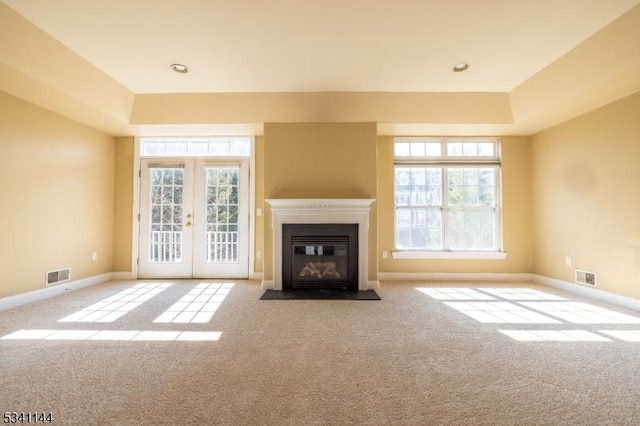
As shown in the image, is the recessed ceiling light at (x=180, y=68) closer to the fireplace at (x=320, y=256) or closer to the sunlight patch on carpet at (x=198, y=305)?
the fireplace at (x=320, y=256)

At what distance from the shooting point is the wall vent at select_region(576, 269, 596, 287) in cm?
381

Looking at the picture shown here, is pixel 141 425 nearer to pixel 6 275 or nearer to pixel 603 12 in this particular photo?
pixel 6 275

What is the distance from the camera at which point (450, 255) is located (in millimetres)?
4848

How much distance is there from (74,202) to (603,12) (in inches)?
255

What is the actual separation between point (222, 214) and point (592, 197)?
5.42 meters

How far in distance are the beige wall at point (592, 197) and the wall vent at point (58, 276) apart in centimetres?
716

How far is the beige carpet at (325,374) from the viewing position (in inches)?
59.3

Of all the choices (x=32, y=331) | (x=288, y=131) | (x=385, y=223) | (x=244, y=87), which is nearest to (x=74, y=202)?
(x=32, y=331)

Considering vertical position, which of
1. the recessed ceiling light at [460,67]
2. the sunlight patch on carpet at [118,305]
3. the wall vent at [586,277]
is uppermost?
the recessed ceiling light at [460,67]

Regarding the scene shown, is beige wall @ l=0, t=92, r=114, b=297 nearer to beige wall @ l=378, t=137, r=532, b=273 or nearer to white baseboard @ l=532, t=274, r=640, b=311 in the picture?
beige wall @ l=378, t=137, r=532, b=273

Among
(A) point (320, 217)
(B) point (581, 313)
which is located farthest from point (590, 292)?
(A) point (320, 217)

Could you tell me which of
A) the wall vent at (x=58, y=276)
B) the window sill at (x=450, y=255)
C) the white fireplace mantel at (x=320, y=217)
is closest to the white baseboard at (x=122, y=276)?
the wall vent at (x=58, y=276)

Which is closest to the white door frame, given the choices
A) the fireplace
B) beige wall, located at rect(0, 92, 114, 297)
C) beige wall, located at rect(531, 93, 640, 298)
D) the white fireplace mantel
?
beige wall, located at rect(0, 92, 114, 297)

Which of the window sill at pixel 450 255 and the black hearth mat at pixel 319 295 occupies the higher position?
the window sill at pixel 450 255
